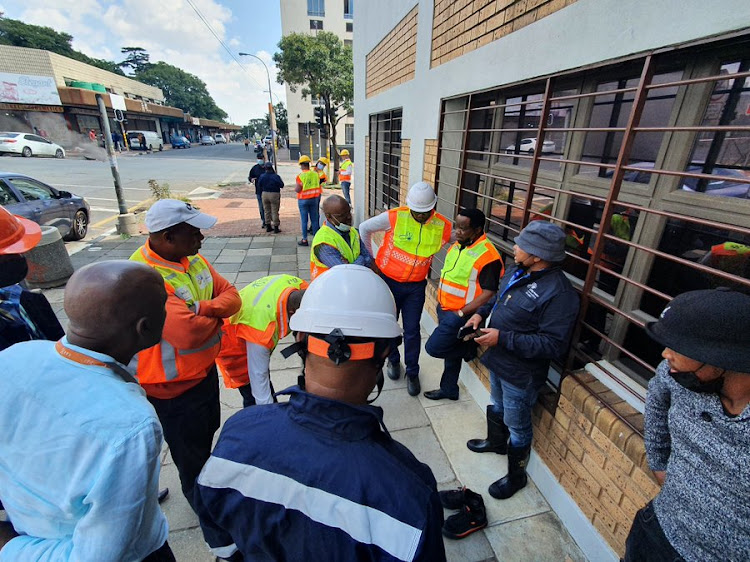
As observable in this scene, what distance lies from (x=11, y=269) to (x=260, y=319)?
1.19 metres

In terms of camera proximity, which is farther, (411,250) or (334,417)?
(411,250)

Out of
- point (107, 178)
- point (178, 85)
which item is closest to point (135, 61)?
point (178, 85)

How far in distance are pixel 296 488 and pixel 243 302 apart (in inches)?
60.5

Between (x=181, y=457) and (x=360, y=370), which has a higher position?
(x=360, y=370)

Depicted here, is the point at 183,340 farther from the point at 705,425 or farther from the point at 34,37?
the point at 34,37

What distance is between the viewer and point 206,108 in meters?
79.7

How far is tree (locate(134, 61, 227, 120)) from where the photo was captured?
2739 inches

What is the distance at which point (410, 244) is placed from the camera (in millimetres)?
3287

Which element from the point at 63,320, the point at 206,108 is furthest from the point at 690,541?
the point at 206,108

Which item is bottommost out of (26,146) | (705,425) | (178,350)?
(26,146)

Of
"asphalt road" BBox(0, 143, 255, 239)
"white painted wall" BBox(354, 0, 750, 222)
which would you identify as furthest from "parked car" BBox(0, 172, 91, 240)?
"white painted wall" BBox(354, 0, 750, 222)

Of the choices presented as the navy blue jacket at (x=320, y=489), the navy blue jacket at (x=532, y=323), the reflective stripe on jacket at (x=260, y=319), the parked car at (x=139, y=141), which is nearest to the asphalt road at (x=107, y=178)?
the reflective stripe on jacket at (x=260, y=319)

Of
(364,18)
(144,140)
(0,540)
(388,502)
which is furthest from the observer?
(144,140)

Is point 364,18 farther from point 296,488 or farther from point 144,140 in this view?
point 144,140
